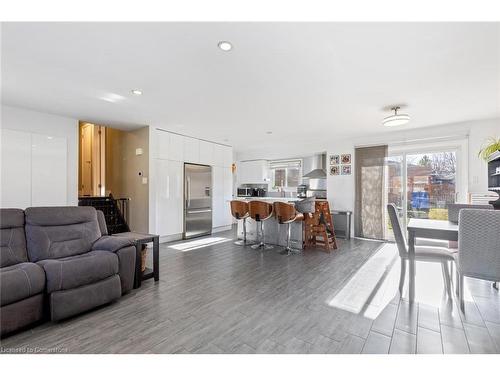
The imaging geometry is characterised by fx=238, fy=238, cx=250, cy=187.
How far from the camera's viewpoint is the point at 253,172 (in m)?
8.00

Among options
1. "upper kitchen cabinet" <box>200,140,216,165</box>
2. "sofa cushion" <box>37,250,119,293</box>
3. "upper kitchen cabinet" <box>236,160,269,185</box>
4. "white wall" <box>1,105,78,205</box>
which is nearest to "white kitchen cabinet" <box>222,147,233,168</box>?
"upper kitchen cabinet" <box>200,140,216,165</box>

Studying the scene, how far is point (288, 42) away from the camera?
2.02 metres

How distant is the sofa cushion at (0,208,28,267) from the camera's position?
219 centimetres

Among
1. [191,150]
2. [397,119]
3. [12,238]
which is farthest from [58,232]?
[397,119]

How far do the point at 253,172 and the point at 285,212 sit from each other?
3.98 m

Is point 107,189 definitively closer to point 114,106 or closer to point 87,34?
point 114,106

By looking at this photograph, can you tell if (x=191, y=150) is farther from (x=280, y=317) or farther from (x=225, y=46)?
(x=280, y=317)

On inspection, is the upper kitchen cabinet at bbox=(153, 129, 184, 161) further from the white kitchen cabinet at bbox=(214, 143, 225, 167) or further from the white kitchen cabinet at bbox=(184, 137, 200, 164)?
the white kitchen cabinet at bbox=(214, 143, 225, 167)

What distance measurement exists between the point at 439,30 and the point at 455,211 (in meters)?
2.11

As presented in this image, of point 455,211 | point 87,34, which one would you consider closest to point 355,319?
point 455,211

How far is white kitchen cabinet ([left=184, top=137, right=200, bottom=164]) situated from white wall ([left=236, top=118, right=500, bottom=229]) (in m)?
2.58

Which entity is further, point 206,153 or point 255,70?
point 206,153

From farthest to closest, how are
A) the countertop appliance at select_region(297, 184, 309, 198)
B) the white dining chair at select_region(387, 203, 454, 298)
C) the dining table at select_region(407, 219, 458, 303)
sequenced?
→ 1. the countertop appliance at select_region(297, 184, 309, 198)
2. the white dining chair at select_region(387, 203, 454, 298)
3. the dining table at select_region(407, 219, 458, 303)

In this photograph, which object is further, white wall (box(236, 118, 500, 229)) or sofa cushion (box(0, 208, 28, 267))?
white wall (box(236, 118, 500, 229))
